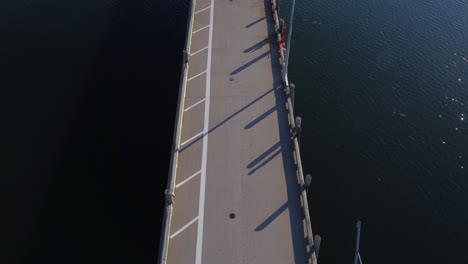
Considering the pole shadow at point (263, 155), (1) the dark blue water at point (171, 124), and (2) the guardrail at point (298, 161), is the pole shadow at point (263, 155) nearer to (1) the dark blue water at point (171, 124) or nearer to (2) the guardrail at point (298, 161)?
(2) the guardrail at point (298, 161)

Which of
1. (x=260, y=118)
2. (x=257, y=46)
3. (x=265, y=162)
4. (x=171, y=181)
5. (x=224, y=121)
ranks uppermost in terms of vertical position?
(x=257, y=46)

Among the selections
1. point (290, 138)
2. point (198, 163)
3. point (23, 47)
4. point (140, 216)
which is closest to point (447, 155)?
point (290, 138)

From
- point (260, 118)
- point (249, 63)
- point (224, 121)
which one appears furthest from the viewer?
point (249, 63)

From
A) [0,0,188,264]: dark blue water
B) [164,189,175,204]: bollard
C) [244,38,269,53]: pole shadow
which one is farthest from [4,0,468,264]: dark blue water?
[244,38,269,53]: pole shadow

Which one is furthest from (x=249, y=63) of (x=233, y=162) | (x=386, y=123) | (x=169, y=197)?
(x=169, y=197)

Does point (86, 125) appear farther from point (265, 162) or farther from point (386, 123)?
point (386, 123)

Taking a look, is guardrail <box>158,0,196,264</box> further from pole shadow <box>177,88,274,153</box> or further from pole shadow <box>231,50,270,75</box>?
pole shadow <box>231,50,270,75</box>

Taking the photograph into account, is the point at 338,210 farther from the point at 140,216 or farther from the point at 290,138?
the point at 140,216

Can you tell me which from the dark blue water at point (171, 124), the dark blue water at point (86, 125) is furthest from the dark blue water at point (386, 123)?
the dark blue water at point (86, 125)
